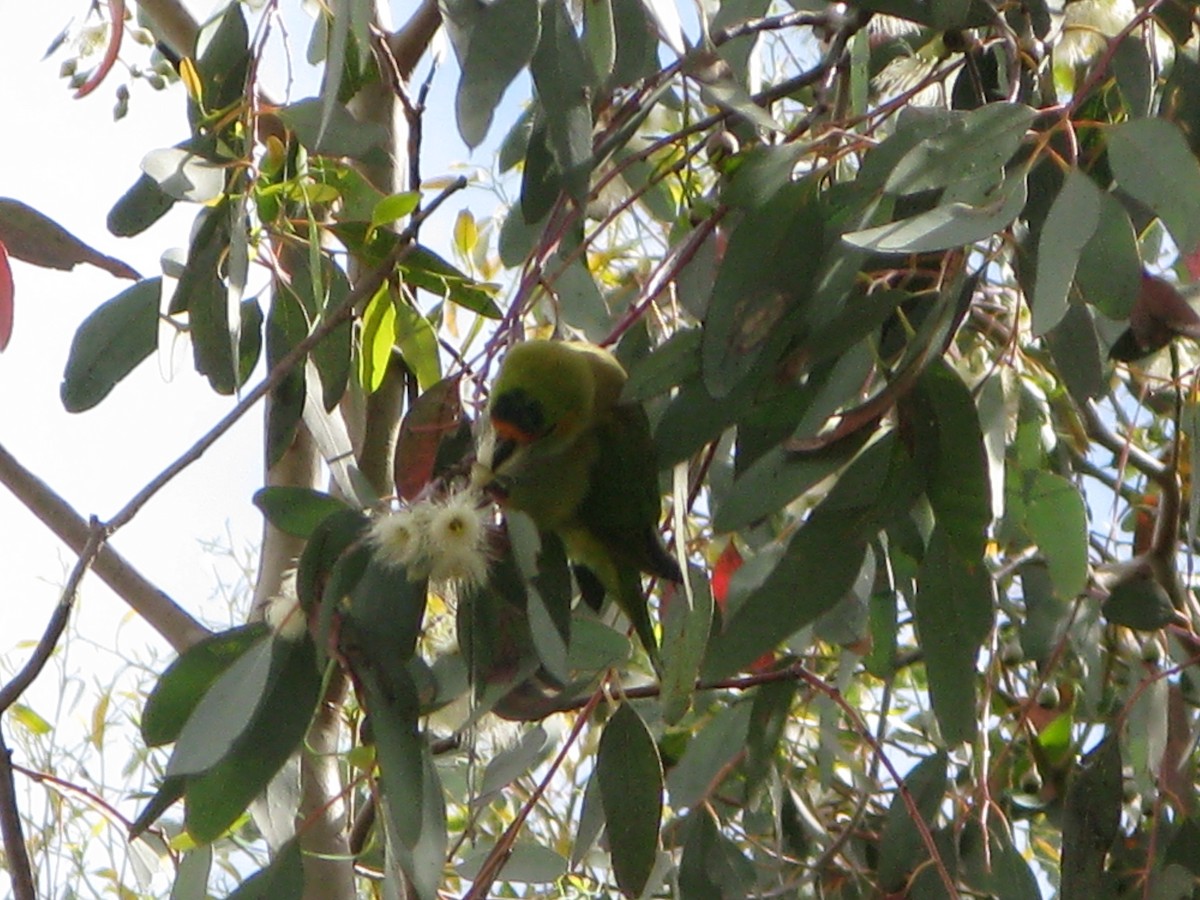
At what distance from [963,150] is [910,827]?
0.63 metres

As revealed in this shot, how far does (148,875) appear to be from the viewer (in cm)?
130

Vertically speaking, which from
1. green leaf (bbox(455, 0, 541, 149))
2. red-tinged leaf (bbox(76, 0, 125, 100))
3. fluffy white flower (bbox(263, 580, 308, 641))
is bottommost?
fluffy white flower (bbox(263, 580, 308, 641))

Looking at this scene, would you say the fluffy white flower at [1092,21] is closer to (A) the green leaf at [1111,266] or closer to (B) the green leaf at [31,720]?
(A) the green leaf at [1111,266]

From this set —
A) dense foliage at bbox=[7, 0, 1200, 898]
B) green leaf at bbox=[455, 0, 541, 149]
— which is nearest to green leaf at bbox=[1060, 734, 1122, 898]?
dense foliage at bbox=[7, 0, 1200, 898]

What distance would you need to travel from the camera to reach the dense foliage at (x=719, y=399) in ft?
2.49

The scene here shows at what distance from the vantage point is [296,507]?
2.85 ft

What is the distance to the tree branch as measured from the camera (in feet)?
4.20

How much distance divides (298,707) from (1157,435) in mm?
1288

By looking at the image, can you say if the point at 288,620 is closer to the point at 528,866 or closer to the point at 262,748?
the point at 262,748

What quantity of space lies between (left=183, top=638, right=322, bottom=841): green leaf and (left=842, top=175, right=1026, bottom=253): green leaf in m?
0.39

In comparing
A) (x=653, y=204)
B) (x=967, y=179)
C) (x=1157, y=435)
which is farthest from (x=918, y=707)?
(x=967, y=179)

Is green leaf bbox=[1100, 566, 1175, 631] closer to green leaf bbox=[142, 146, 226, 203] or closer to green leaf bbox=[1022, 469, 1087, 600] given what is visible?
green leaf bbox=[1022, 469, 1087, 600]

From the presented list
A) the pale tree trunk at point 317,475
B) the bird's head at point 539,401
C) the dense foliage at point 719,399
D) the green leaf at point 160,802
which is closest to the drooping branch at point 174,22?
the pale tree trunk at point 317,475

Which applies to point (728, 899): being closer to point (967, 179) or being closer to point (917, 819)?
point (917, 819)
